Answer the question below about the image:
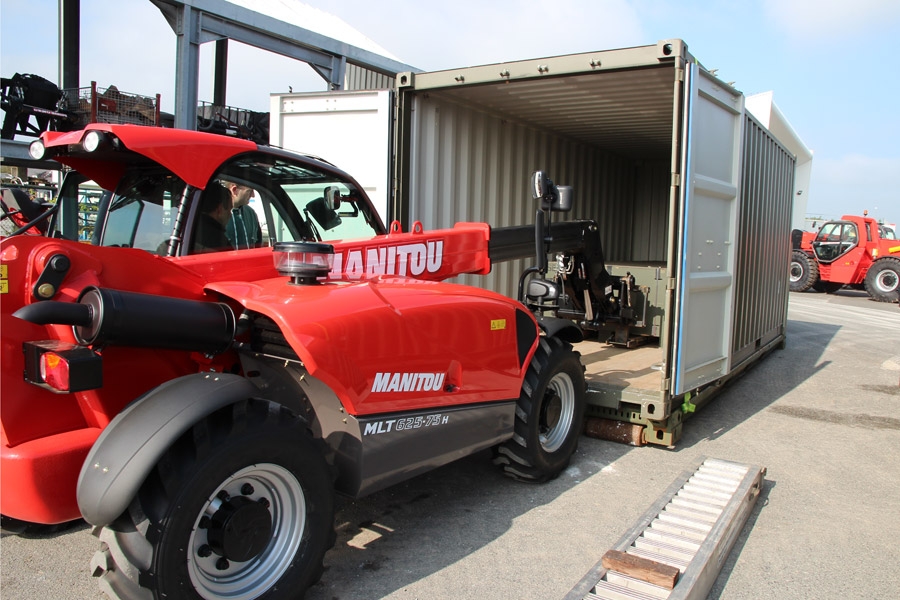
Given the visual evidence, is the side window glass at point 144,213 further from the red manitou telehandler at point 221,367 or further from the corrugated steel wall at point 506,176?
the corrugated steel wall at point 506,176

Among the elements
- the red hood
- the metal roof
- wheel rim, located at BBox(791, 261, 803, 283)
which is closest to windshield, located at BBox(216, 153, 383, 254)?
the red hood

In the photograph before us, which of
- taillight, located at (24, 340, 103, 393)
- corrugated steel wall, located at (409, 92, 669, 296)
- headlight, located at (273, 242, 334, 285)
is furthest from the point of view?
corrugated steel wall, located at (409, 92, 669, 296)

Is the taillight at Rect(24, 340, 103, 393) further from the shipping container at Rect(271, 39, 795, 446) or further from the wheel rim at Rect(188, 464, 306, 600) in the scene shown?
the shipping container at Rect(271, 39, 795, 446)

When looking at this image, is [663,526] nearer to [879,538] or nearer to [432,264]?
[879,538]

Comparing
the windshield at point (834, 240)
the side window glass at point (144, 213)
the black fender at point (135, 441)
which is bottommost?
the black fender at point (135, 441)

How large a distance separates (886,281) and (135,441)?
2248 centimetres

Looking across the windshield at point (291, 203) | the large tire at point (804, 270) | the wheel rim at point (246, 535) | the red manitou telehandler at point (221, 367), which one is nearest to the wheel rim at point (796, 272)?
the large tire at point (804, 270)

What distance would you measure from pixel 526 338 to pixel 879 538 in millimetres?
2385

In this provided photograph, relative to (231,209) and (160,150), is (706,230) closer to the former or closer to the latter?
(231,209)

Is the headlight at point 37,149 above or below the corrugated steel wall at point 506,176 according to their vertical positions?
below

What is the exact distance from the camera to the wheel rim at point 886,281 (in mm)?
19734

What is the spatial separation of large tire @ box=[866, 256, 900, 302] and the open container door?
17.2m

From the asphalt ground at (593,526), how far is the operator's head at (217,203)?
1.82 m

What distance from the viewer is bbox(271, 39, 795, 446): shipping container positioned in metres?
5.12
